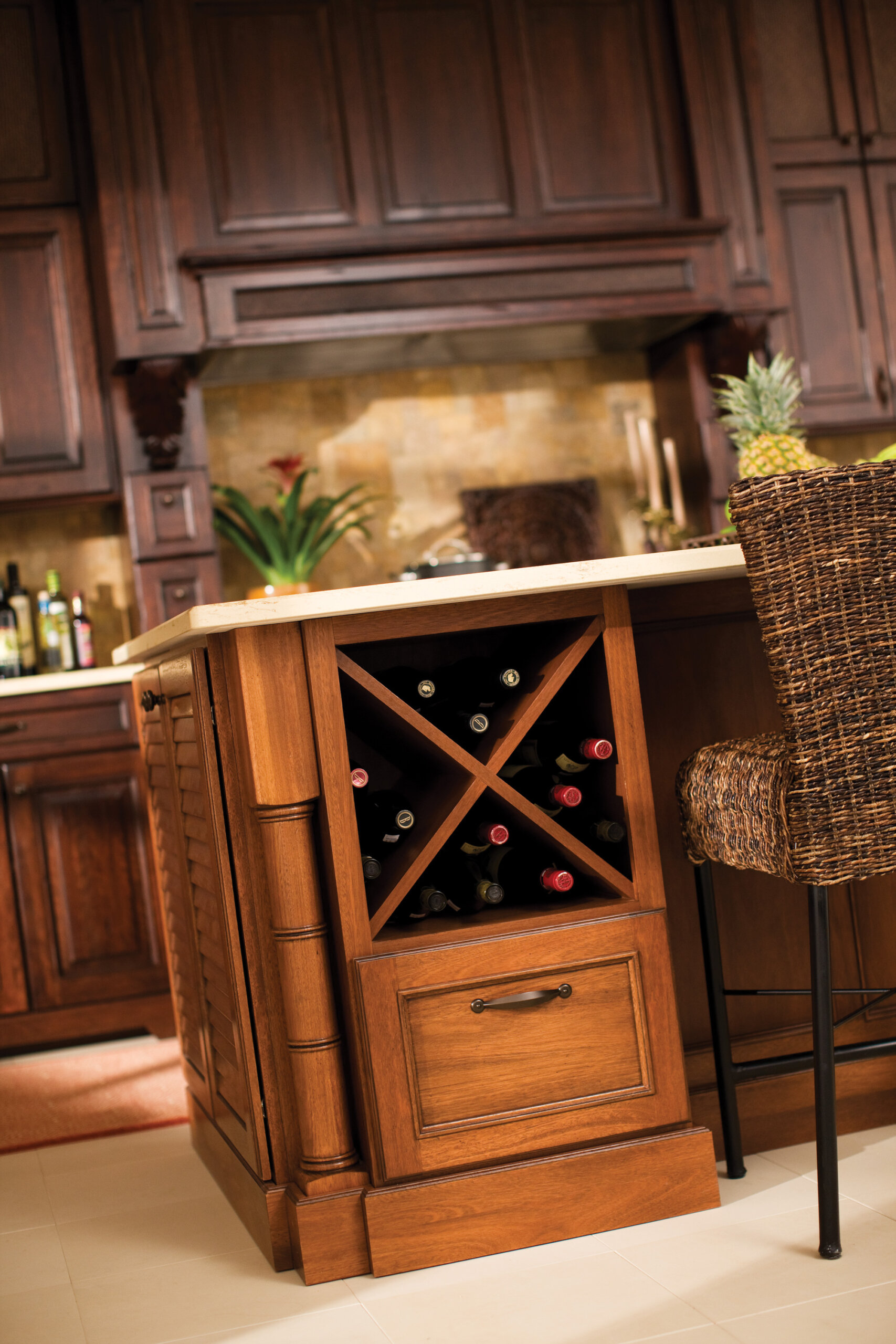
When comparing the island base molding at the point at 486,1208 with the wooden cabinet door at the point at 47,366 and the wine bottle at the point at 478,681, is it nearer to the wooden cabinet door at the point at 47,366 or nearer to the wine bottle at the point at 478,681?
the wine bottle at the point at 478,681

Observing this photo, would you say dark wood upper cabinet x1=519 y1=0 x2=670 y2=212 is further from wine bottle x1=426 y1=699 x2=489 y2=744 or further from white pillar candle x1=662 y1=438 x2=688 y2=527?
wine bottle x1=426 y1=699 x2=489 y2=744

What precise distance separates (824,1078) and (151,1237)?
1082mm

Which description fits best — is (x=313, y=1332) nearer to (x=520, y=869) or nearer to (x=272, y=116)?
(x=520, y=869)

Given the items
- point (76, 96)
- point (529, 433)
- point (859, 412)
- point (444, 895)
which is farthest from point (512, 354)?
point (444, 895)

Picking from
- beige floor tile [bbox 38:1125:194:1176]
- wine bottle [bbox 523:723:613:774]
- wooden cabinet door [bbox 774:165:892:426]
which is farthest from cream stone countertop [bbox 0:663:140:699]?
wooden cabinet door [bbox 774:165:892:426]

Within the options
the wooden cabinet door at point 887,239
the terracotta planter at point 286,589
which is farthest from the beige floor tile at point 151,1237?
the wooden cabinet door at point 887,239

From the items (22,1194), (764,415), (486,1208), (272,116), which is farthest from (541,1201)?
(272,116)

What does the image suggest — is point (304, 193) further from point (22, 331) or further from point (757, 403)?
point (757, 403)

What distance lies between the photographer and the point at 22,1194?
91.0 inches

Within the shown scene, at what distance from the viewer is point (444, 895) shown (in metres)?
1.87

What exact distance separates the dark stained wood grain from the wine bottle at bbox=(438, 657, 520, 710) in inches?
26.0

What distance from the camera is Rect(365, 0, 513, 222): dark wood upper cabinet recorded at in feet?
12.6

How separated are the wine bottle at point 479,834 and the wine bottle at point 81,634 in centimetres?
224

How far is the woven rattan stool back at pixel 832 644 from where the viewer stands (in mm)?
1582
